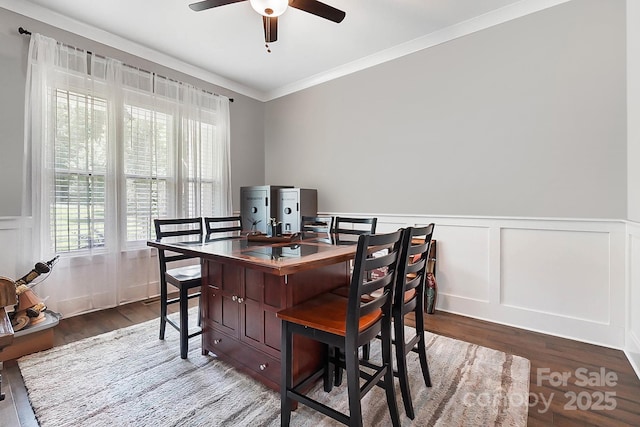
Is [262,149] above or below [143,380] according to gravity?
above

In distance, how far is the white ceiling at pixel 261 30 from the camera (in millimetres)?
2680

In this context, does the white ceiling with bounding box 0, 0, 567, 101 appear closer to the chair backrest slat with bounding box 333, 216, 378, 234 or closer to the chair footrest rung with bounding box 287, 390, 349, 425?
the chair backrest slat with bounding box 333, 216, 378, 234

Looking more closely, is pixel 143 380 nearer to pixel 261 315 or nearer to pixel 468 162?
pixel 261 315

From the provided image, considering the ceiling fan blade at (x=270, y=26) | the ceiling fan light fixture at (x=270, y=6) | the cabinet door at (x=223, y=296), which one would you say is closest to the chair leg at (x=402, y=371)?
the cabinet door at (x=223, y=296)

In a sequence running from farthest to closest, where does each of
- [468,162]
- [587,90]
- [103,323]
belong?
[468,162], [103,323], [587,90]

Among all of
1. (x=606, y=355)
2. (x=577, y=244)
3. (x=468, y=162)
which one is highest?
(x=468, y=162)

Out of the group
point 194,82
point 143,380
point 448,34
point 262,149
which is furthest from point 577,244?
point 194,82

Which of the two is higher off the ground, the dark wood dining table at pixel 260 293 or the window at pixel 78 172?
the window at pixel 78 172

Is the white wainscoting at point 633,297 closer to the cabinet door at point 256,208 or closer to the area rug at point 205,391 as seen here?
the area rug at point 205,391

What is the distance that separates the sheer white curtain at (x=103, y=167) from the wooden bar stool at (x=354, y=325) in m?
2.61

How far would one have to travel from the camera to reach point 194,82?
3.94 metres

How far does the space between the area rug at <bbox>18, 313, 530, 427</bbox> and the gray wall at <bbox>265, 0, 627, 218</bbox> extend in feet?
4.82

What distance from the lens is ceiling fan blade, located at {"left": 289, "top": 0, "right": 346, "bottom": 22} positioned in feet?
6.99

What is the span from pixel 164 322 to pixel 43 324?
33.4 inches
